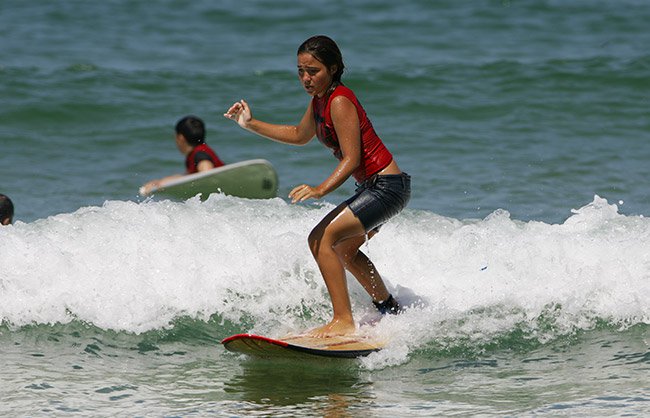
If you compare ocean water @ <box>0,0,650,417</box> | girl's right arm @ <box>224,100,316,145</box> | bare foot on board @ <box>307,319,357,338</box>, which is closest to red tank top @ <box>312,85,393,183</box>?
girl's right arm @ <box>224,100,316,145</box>

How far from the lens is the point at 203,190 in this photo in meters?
10.1

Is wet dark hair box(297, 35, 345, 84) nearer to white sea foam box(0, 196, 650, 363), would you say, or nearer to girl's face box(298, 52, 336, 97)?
girl's face box(298, 52, 336, 97)

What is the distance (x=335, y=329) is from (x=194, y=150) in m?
4.27

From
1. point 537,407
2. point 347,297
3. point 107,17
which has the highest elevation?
point 107,17

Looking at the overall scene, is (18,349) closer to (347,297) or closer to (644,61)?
(347,297)

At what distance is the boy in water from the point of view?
1027 cm

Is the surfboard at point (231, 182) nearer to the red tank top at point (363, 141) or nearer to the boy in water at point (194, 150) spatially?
the boy in water at point (194, 150)

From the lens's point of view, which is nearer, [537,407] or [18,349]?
[537,407]

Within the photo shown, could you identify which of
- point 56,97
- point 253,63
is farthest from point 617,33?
point 56,97

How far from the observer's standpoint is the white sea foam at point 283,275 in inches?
281

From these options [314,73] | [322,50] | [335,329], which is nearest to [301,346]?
[335,329]

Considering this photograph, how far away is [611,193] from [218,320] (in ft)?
17.6

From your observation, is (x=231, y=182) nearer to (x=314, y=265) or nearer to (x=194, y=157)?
(x=194, y=157)

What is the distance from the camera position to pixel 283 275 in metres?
7.46
